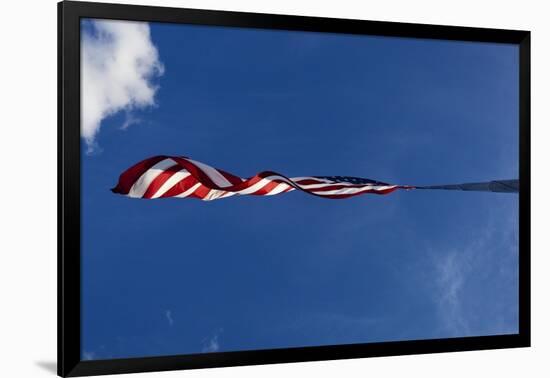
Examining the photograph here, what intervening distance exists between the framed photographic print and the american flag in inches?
0.5

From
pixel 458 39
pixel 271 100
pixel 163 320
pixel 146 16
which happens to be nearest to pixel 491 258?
pixel 458 39

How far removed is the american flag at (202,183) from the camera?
6012 mm

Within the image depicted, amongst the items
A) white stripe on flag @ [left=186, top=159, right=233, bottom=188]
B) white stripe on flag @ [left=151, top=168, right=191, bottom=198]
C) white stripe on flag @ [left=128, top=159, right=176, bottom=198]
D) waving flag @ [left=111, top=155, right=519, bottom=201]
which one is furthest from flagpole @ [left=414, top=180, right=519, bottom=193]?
white stripe on flag @ [left=128, top=159, right=176, bottom=198]

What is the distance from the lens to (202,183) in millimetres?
6129

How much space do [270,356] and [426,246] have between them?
1348 mm

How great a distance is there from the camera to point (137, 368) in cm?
603

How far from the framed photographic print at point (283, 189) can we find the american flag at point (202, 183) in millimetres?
13

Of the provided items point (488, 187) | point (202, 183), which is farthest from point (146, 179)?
point (488, 187)

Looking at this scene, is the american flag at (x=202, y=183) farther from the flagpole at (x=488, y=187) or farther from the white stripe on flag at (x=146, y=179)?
the flagpole at (x=488, y=187)

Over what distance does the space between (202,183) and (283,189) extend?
55 centimetres

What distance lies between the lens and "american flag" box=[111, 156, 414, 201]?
601 centimetres

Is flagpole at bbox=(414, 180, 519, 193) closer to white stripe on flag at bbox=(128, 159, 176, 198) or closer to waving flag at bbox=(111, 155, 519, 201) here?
waving flag at bbox=(111, 155, 519, 201)

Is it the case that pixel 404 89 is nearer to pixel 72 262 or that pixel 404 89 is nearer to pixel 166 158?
pixel 166 158

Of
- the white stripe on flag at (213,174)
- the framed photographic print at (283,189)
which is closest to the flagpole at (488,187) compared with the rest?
the framed photographic print at (283,189)
